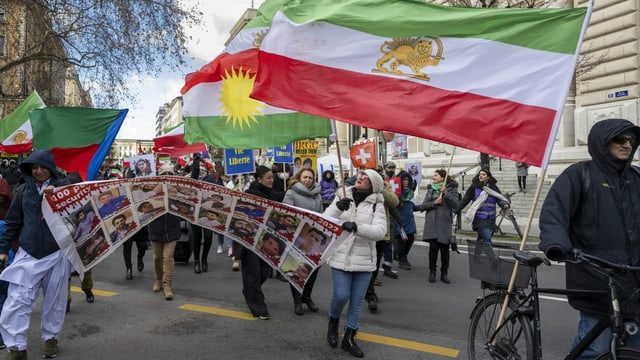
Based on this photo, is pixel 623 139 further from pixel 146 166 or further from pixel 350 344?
pixel 146 166

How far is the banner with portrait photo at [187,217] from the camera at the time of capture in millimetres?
4500

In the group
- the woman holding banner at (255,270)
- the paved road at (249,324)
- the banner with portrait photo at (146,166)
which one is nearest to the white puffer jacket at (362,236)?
the paved road at (249,324)

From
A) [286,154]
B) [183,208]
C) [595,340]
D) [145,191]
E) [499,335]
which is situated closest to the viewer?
[595,340]

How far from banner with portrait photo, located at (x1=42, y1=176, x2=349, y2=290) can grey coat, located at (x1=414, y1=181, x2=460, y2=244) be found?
11.9 feet

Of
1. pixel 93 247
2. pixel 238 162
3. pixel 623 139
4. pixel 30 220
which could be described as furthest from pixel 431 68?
pixel 238 162

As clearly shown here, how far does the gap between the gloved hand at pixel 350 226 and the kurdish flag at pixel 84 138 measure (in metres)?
3.62

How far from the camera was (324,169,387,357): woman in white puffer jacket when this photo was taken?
4.57 meters

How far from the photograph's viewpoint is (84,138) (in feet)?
21.1

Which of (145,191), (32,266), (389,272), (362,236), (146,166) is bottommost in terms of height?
(389,272)

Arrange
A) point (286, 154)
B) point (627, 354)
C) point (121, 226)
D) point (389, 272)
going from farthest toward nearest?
point (286, 154)
point (389, 272)
point (121, 226)
point (627, 354)

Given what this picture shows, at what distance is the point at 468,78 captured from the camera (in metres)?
4.11

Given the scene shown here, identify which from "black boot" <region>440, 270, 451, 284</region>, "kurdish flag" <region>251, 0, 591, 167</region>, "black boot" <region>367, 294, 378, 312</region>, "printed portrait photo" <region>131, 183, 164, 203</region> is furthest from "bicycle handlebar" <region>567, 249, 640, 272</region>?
"black boot" <region>440, 270, 451, 284</region>

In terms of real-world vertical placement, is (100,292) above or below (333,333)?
below

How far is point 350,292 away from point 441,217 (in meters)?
3.78
